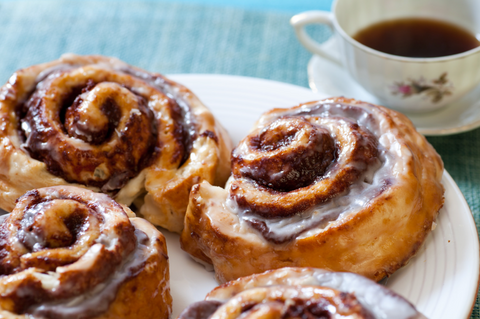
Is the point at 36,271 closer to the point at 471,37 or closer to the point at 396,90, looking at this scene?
the point at 396,90

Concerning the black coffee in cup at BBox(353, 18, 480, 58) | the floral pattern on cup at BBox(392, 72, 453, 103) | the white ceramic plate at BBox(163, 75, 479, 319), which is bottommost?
the white ceramic plate at BBox(163, 75, 479, 319)

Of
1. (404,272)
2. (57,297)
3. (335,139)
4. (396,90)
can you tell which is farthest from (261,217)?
(396,90)

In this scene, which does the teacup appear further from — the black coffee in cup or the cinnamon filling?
the cinnamon filling

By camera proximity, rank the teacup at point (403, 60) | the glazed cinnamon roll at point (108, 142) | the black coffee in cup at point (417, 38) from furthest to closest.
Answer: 1. the black coffee in cup at point (417, 38)
2. the teacup at point (403, 60)
3. the glazed cinnamon roll at point (108, 142)

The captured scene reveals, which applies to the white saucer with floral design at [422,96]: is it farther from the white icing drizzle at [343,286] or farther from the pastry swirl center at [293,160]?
the white icing drizzle at [343,286]

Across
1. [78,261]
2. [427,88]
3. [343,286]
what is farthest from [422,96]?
[78,261]

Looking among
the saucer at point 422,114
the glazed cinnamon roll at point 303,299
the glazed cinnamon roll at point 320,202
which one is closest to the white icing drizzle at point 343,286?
the glazed cinnamon roll at point 303,299

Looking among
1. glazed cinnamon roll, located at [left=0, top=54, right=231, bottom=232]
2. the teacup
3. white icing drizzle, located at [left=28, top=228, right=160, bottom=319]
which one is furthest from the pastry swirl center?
the teacup
